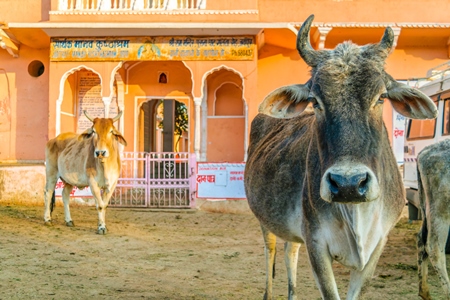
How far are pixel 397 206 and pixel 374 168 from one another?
687 millimetres

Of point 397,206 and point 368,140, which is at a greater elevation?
point 368,140

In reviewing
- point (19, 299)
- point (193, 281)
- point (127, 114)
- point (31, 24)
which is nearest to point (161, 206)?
point (127, 114)

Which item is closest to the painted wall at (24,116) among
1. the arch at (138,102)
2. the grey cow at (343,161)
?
the arch at (138,102)

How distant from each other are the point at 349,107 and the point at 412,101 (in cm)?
52

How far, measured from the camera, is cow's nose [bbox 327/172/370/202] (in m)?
2.19

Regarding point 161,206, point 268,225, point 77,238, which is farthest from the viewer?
point 161,206

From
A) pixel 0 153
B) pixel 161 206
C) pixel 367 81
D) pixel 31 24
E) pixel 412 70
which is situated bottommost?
pixel 161 206

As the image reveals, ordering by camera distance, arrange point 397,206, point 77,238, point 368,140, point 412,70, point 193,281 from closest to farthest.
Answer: point 368,140 → point 397,206 → point 193,281 → point 77,238 → point 412,70

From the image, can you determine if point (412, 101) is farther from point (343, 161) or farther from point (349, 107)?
point (343, 161)

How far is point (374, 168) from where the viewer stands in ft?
8.11

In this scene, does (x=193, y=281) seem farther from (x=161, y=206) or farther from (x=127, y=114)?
(x=127, y=114)

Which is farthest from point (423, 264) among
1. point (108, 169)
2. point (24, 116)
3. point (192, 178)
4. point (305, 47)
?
point (24, 116)

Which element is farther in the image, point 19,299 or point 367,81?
point 19,299

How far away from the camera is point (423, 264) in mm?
4938
